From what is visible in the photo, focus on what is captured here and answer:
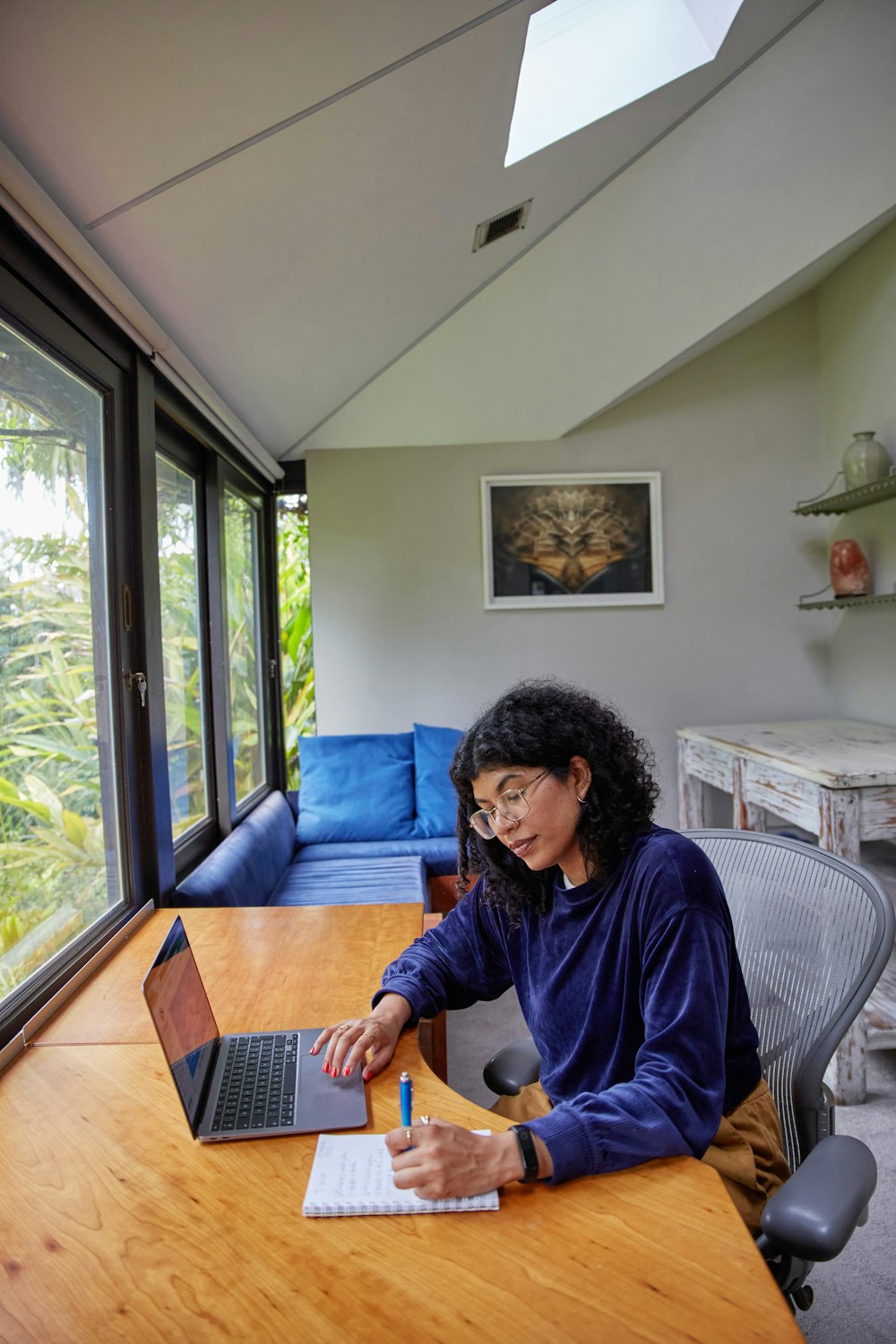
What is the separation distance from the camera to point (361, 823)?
3.75 meters

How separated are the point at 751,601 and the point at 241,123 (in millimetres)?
3335

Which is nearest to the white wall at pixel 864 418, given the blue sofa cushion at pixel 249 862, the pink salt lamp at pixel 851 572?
the pink salt lamp at pixel 851 572

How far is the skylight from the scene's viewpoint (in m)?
2.44

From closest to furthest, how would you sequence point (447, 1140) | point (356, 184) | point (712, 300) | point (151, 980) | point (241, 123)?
1. point (447, 1140)
2. point (151, 980)
3. point (241, 123)
4. point (356, 184)
5. point (712, 300)

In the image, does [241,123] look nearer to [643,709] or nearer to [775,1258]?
[775,1258]

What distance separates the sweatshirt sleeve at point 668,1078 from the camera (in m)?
0.99

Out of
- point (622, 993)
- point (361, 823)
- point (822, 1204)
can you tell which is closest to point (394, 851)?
point (361, 823)

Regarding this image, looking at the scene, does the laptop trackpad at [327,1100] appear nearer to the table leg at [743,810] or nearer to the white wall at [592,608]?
the table leg at [743,810]

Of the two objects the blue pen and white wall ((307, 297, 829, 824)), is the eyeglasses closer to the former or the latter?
the blue pen

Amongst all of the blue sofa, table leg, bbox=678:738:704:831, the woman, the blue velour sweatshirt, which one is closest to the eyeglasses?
the woman

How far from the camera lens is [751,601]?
4246mm

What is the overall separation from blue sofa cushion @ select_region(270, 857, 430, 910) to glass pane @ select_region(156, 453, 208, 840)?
1.54 ft

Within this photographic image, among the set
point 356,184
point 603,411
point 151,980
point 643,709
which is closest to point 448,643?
point 643,709

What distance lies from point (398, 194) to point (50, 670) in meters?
1.54
